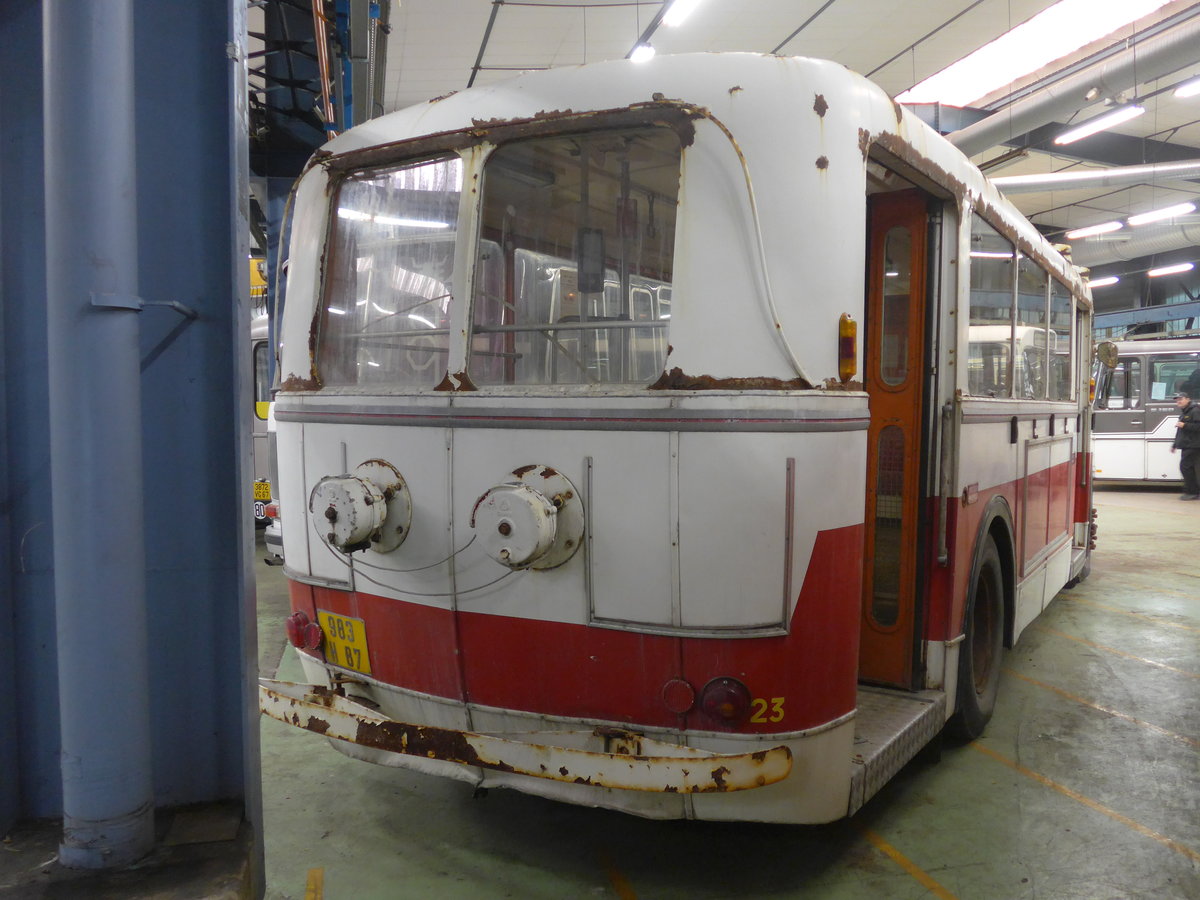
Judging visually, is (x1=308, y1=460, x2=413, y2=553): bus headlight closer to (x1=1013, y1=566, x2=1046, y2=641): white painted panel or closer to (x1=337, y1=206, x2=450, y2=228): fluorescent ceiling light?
(x1=337, y1=206, x2=450, y2=228): fluorescent ceiling light

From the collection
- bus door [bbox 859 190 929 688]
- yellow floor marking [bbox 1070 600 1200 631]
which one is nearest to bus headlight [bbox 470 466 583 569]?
bus door [bbox 859 190 929 688]

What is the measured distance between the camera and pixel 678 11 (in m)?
8.85

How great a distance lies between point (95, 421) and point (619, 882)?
233 cm

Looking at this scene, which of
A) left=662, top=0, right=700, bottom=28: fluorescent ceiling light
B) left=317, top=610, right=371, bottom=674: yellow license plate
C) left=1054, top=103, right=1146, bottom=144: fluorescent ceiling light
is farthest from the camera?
left=1054, top=103, right=1146, bottom=144: fluorescent ceiling light

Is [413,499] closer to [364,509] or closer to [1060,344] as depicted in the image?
[364,509]

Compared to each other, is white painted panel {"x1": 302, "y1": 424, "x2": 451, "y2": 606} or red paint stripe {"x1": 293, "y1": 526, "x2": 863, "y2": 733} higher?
white painted panel {"x1": 302, "y1": 424, "x2": 451, "y2": 606}

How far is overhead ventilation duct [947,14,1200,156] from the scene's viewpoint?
8.69m

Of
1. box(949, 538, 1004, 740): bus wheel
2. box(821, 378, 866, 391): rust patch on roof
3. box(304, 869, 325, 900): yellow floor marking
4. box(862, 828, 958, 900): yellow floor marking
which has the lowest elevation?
box(862, 828, 958, 900): yellow floor marking

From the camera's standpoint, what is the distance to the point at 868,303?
13.4ft

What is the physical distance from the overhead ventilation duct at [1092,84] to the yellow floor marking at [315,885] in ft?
32.3

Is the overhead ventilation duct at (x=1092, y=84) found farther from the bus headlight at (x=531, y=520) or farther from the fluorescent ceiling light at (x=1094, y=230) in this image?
the bus headlight at (x=531, y=520)

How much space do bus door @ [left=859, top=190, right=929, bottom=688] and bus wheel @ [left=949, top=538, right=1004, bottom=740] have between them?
1.48 ft

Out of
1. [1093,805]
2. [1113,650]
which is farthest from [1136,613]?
[1093,805]

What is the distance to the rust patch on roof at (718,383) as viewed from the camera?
2.71 meters
